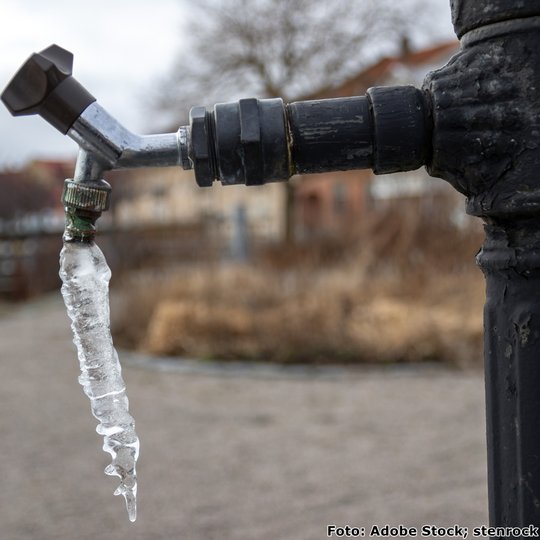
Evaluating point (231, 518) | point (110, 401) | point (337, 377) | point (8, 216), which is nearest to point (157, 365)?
point (337, 377)

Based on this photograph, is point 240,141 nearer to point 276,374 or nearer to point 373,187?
point 276,374

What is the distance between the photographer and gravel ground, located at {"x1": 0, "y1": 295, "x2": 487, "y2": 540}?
10.9 feet

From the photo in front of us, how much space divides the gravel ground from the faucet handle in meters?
2.64

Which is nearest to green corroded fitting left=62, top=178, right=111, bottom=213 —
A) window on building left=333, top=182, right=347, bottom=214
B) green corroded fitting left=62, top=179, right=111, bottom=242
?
green corroded fitting left=62, top=179, right=111, bottom=242

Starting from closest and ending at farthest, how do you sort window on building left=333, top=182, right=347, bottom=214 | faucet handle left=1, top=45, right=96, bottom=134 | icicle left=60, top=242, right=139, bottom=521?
faucet handle left=1, top=45, right=96, bottom=134 < icicle left=60, top=242, right=139, bottom=521 < window on building left=333, top=182, right=347, bottom=214

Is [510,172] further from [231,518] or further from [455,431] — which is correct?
[455,431]

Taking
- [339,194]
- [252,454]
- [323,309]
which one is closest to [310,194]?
[339,194]

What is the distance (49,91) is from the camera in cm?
82

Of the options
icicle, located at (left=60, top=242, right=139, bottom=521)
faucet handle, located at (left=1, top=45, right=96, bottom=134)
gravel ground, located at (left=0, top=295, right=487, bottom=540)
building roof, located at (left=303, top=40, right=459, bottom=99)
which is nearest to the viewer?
faucet handle, located at (left=1, top=45, right=96, bottom=134)

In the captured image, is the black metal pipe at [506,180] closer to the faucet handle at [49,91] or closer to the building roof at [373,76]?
the faucet handle at [49,91]

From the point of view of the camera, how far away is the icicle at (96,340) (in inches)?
36.3

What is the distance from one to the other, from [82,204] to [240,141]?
21 centimetres

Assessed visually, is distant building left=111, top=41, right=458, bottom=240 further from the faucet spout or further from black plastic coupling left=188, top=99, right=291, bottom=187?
the faucet spout

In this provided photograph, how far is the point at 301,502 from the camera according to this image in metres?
3.48
